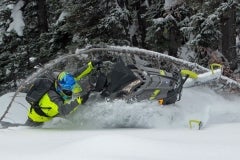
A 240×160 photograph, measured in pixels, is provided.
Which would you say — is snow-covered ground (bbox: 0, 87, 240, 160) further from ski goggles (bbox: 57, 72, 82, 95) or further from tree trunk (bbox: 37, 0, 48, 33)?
tree trunk (bbox: 37, 0, 48, 33)

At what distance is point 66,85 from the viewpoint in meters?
6.86

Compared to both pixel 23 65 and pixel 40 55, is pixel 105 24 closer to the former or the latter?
pixel 40 55

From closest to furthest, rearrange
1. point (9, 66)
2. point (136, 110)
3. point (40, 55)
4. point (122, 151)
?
point (122, 151) → point (136, 110) → point (40, 55) → point (9, 66)

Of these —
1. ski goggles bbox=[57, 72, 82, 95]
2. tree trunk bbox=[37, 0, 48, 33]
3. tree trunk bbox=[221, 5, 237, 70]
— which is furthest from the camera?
tree trunk bbox=[37, 0, 48, 33]

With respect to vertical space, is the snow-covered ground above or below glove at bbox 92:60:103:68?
below

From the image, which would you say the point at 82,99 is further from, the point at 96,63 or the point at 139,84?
the point at 139,84

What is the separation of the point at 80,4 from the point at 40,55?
3.10 meters

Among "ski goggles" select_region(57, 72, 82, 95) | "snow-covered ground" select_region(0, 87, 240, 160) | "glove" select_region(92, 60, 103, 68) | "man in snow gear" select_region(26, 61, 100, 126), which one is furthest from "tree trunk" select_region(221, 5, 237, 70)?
"ski goggles" select_region(57, 72, 82, 95)

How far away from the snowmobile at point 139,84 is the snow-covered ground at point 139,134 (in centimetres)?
13

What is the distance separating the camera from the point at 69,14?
39.9 feet

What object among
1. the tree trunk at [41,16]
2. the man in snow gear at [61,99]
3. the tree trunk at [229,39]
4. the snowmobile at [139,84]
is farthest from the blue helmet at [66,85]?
the tree trunk at [41,16]

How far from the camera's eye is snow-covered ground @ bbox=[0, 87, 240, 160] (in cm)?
432

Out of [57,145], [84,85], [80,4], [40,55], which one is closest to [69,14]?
[80,4]

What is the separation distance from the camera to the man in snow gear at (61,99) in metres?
6.70
